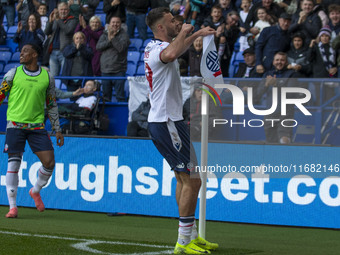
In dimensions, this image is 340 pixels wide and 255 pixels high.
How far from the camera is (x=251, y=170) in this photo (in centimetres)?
892

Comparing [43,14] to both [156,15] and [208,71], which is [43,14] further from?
[208,71]

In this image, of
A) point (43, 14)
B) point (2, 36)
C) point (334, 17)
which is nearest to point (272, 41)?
point (334, 17)

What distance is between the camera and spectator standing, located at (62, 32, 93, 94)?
14.1 metres

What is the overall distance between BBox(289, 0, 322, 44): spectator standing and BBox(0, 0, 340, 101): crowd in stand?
2 cm

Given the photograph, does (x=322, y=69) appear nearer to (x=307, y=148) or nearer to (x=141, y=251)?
(x=307, y=148)

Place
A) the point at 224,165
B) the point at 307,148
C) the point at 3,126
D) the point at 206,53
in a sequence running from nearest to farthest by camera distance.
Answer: the point at 206,53 → the point at 307,148 → the point at 224,165 → the point at 3,126

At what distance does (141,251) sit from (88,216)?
11.2 ft

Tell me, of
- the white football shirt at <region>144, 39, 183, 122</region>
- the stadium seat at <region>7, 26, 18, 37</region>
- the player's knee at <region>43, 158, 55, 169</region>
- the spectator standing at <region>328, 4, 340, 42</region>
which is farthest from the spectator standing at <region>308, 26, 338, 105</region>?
the stadium seat at <region>7, 26, 18, 37</region>

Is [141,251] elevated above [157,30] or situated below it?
below

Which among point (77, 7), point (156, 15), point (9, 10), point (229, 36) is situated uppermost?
point (9, 10)

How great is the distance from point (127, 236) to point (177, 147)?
5.92ft

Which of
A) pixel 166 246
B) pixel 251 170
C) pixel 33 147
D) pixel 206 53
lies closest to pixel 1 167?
pixel 33 147

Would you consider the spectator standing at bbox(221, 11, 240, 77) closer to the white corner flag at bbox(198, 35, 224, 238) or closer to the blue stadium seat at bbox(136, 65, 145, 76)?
the blue stadium seat at bbox(136, 65, 145, 76)

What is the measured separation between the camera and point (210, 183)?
361 inches
